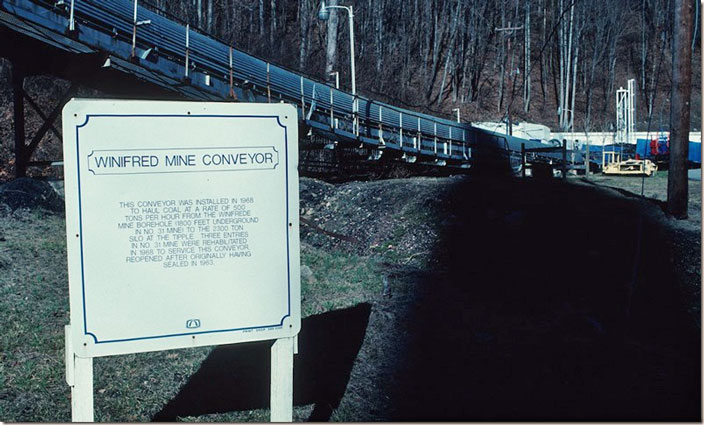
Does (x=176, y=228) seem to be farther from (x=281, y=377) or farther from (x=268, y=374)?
(x=268, y=374)

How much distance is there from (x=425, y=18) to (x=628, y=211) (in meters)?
48.7

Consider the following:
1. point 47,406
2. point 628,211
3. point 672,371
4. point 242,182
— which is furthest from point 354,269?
point 628,211

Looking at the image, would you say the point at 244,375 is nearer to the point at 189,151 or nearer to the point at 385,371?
the point at 385,371

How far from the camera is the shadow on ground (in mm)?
5246

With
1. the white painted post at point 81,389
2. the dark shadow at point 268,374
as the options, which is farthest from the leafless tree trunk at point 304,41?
the white painted post at point 81,389

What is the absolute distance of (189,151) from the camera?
359 centimetres

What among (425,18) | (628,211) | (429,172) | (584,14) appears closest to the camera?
(628,211)

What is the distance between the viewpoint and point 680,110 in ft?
46.2

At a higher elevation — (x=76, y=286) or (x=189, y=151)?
(x=189, y=151)

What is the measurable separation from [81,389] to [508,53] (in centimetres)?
6620

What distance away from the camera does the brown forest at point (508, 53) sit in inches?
2079

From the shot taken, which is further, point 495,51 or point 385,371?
point 495,51

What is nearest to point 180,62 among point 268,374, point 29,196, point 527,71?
point 29,196

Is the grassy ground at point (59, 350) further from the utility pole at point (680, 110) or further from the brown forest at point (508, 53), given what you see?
the brown forest at point (508, 53)
